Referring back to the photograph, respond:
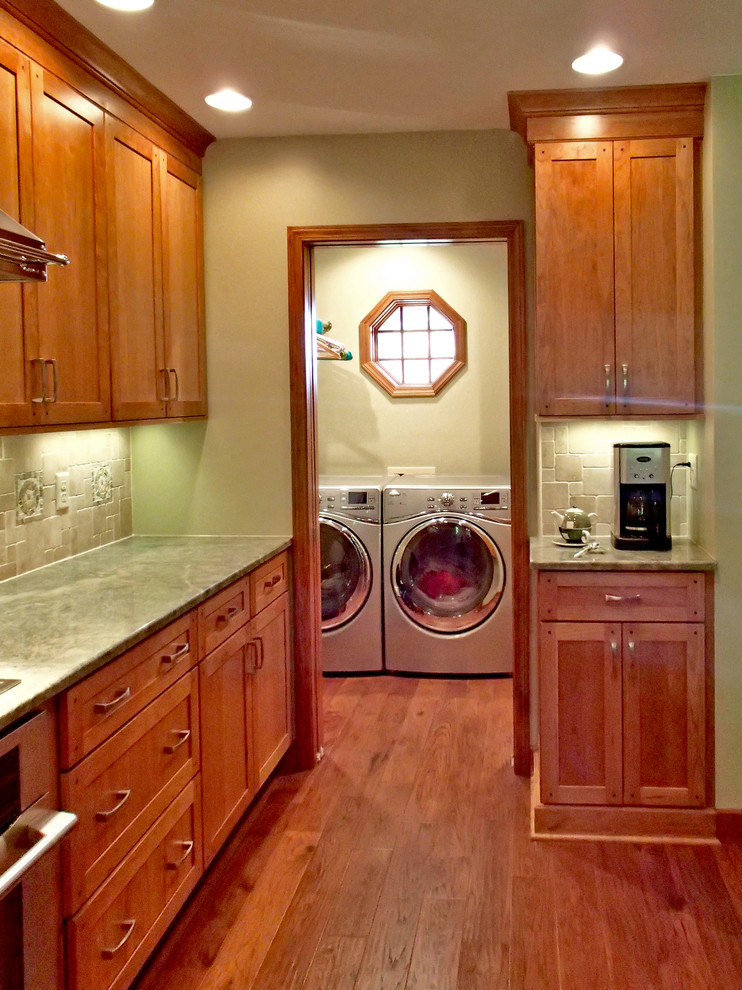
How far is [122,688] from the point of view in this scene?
90.7 inches

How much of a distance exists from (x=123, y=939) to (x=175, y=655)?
0.69 meters

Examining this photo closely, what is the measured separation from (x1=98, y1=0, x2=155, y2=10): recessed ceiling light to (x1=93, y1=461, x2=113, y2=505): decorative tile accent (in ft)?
5.28

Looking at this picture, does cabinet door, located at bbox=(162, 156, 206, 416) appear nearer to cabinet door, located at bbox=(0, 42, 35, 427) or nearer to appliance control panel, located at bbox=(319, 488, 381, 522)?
cabinet door, located at bbox=(0, 42, 35, 427)

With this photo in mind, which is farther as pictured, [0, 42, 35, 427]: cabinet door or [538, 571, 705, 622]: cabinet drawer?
[538, 571, 705, 622]: cabinet drawer

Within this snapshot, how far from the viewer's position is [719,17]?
277 cm

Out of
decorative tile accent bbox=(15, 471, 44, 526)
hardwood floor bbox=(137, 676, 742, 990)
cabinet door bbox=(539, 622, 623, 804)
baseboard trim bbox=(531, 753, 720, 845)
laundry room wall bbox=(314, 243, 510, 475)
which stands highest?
laundry room wall bbox=(314, 243, 510, 475)

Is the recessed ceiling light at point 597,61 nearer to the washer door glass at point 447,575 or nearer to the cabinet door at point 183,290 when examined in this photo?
the cabinet door at point 183,290

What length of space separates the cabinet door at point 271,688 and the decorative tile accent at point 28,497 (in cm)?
79

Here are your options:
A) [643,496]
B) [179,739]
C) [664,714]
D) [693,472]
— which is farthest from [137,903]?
[693,472]

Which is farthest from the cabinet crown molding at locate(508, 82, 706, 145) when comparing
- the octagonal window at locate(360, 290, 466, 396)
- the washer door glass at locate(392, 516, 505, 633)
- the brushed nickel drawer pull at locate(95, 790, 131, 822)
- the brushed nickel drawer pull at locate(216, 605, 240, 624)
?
the octagonal window at locate(360, 290, 466, 396)

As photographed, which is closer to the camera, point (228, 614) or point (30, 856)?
point (30, 856)

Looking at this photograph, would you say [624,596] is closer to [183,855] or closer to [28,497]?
[183,855]

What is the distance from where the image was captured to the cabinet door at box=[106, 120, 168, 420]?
3086mm

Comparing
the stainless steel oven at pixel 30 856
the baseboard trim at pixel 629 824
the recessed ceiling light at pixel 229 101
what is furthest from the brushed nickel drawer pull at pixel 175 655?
the recessed ceiling light at pixel 229 101
